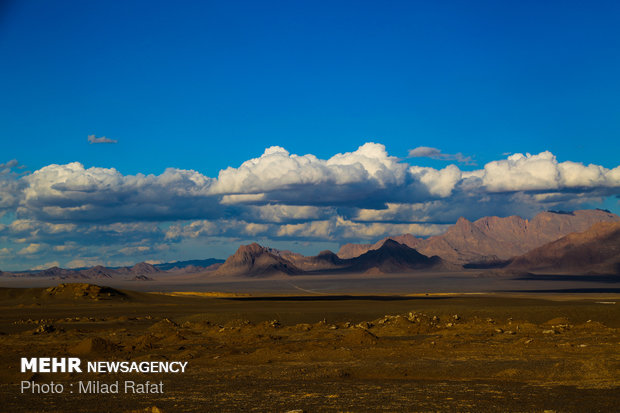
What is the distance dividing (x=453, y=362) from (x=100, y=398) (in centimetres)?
1449

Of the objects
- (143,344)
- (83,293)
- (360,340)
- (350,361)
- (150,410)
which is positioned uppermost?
(83,293)

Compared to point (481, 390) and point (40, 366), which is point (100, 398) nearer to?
point (40, 366)

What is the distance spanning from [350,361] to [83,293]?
66.4 m

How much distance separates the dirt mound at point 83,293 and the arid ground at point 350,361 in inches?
1265

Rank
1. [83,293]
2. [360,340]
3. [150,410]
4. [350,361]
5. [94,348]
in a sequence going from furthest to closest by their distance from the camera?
[83,293] → [360,340] → [94,348] → [350,361] → [150,410]

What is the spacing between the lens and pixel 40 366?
2847cm

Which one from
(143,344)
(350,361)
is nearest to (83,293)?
(143,344)

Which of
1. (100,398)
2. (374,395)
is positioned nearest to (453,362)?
(374,395)

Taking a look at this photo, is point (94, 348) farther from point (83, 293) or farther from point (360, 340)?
point (83, 293)

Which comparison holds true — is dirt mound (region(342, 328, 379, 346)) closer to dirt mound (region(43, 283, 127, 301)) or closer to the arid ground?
the arid ground

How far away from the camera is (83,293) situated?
283ft

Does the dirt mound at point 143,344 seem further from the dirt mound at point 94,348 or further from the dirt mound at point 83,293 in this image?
the dirt mound at point 83,293

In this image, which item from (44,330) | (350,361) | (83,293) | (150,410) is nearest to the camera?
(150,410)

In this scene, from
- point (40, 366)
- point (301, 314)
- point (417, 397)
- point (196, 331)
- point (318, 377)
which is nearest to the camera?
point (417, 397)
